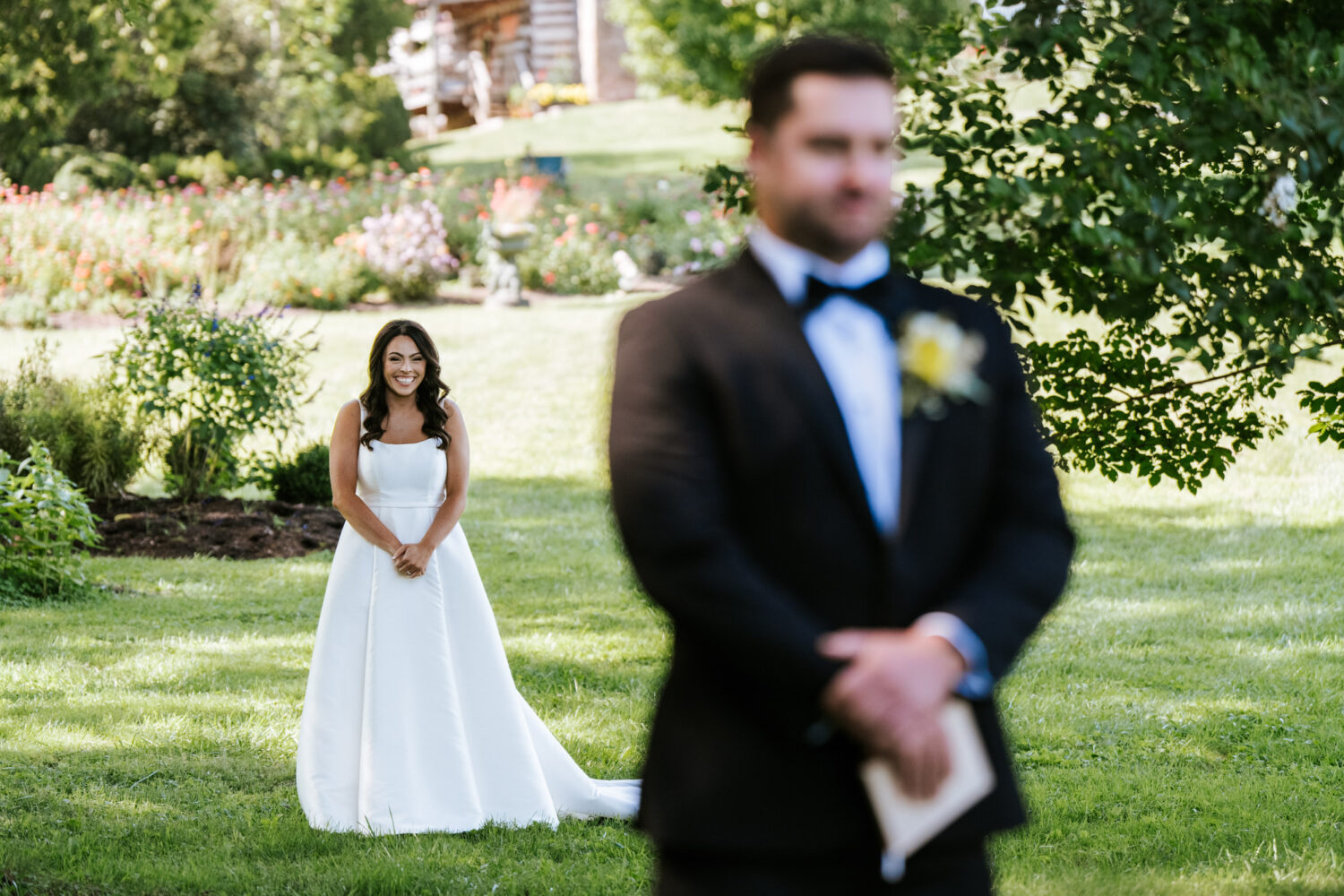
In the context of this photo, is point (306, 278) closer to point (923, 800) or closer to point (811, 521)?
point (811, 521)

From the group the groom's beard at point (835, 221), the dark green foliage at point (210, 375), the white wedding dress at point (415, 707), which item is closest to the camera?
the groom's beard at point (835, 221)

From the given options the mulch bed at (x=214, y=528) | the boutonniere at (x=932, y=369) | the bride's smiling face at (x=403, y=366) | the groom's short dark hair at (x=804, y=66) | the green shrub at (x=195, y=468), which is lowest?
the mulch bed at (x=214, y=528)

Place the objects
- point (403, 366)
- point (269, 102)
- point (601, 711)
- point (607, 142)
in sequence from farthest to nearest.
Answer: point (607, 142) → point (269, 102) → point (601, 711) → point (403, 366)

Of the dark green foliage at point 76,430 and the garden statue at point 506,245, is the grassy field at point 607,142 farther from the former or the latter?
the dark green foliage at point 76,430

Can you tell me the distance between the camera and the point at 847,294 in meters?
1.93

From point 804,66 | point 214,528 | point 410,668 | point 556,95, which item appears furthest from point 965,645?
point 556,95

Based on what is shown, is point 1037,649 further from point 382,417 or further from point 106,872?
point 106,872

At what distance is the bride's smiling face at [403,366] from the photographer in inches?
215

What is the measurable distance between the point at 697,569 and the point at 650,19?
35270 millimetres

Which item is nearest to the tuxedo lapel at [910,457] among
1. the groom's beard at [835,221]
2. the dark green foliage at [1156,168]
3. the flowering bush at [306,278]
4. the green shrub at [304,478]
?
the groom's beard at [835,221]

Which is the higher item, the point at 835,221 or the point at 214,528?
the point at 835,221

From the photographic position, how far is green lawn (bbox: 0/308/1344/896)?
15.7 feet

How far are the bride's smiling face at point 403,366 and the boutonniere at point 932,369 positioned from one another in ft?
12.4

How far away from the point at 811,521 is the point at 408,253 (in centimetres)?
1951
